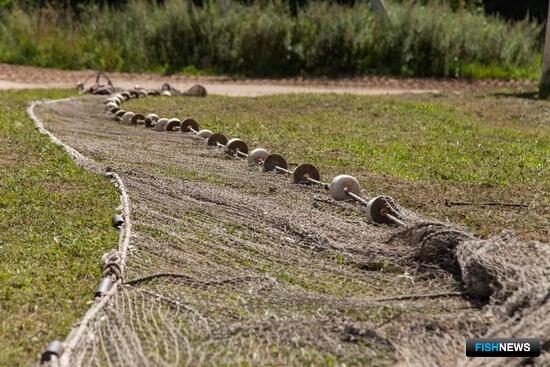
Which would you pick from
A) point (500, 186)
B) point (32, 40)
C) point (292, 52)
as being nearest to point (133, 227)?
point (500, 186)

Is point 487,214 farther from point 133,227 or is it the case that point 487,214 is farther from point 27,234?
point 27,234

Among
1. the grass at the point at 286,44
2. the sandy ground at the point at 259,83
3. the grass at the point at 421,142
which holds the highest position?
the grass at the point at 286,44

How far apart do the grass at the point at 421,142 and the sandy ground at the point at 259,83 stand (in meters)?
2.71

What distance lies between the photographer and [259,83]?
18.4 metres

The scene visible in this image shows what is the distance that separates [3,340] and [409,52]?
16.9 meters

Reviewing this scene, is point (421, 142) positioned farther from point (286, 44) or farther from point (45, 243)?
point (286, 44)

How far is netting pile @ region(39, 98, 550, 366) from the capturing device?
3604 mm

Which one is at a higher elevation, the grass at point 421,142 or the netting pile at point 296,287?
the netting pile at point 296,287

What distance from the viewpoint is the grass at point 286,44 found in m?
19.8

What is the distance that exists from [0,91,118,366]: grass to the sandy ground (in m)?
9.07

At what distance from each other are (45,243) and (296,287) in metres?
1.61

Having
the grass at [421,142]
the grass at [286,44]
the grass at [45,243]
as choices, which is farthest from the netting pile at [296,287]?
the grass at [286,44]

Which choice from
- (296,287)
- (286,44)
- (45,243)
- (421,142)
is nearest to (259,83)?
(286,44)

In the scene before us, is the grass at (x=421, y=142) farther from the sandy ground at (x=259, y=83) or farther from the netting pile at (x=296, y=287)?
the sandy ground at (x=259, y=83)
